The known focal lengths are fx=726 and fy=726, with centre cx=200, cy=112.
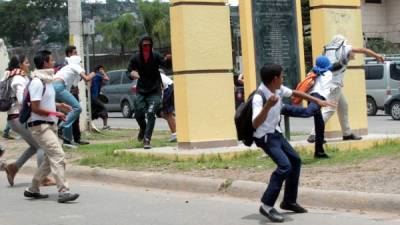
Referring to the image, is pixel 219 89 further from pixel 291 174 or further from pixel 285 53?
pixel 291 174

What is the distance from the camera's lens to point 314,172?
9.20 m

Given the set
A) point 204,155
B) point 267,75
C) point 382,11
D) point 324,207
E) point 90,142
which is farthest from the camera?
point 382,11

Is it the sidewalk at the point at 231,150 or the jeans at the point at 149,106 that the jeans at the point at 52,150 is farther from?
the jeans at the point at 149,106

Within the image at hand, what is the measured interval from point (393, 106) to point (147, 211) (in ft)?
52.9

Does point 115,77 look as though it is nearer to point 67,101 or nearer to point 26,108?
point 67,101

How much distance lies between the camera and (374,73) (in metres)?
24.9

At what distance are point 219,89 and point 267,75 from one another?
402 centimetres

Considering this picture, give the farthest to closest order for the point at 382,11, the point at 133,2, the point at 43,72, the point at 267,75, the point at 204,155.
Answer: the point at 133,2
the point at 382,11
the point at 204,155
the point at 43,72
the point at 267,75

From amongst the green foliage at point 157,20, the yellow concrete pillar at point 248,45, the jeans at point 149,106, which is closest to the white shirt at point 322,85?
the yellow concrete pillar at point 248,45

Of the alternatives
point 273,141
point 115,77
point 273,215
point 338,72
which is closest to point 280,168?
point 273,141

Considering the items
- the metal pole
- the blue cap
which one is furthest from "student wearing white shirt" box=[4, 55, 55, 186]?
A: the metal pole

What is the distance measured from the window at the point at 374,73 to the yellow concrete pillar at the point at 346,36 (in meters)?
12.6

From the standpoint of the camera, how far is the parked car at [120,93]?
29.4 meters

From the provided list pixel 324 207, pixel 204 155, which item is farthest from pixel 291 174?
pixel 204 155
